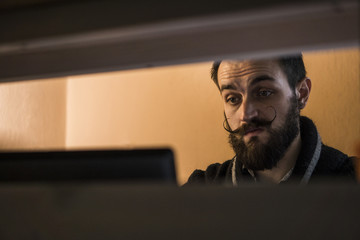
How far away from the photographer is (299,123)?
1245 mm

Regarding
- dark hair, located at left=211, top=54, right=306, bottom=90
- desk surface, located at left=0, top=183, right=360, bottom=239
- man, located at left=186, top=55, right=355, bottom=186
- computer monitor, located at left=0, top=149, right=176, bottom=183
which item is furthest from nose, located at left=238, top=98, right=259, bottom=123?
desk surface, located at left=0, top=183, right=360, bottom=239

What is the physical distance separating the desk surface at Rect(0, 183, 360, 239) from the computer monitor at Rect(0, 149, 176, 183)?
3.2 inches

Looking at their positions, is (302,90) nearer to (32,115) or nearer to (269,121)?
(269,121)

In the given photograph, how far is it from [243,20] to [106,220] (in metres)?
0.21

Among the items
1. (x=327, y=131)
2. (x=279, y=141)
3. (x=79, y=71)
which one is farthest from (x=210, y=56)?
(x=327, y=131)

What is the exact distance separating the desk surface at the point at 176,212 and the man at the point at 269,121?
893 millimetres

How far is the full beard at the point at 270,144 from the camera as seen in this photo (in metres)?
1.19

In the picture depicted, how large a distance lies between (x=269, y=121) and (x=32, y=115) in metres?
0.99

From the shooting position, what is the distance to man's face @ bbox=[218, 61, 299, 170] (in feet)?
3.91

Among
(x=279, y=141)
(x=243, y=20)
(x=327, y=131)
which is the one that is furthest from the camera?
(x=327, y=131)

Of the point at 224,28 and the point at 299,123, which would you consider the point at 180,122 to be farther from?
the point at 224,28

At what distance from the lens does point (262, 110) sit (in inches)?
46.9

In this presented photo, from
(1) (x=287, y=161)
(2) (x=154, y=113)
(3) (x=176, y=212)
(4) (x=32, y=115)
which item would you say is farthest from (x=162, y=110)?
(3) (x=176, y=212)

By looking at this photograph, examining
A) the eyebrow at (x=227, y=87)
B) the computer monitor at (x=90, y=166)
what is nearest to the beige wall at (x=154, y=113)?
the eyebrow at (x=227, y=87)
